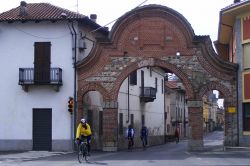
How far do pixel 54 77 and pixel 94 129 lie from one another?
5824 millimetres

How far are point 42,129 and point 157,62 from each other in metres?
8.36

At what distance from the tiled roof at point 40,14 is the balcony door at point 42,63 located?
5.60 feet

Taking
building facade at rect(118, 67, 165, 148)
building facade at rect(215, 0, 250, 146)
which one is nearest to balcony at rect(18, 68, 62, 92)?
building facade at rect(118, 67, 165, 148)

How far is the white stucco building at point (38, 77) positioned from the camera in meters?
32.6

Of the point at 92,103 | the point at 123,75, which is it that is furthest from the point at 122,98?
the point at 123,75

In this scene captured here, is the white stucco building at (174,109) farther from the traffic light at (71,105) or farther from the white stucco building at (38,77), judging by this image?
the traffic light at (71,105)

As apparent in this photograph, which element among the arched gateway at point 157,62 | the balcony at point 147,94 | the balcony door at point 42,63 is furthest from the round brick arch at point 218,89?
the balcony at point 147,94

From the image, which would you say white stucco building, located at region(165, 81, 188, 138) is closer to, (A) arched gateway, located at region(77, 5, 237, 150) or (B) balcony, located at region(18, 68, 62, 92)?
(A) arched gateway, located at region(77, 5, 237, 150)

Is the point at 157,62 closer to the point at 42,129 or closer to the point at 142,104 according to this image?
the point at 42,129

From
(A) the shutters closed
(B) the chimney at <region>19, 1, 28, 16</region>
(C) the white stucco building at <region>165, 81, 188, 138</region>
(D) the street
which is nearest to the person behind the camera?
(D) the street

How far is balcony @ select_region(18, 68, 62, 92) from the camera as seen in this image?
106 ft

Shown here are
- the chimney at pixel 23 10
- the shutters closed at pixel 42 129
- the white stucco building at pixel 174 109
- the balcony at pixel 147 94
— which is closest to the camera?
the shutters closed at pixel 42 129

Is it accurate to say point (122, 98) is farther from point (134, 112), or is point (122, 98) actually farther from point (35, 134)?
point (35, 134)

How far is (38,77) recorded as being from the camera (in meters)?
32.6
